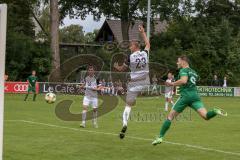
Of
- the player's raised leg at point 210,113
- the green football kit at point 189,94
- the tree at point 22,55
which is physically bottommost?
the player's raised leg at point 210,113

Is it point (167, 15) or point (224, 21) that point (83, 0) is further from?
point (224, 21)

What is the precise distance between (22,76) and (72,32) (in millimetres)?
83264

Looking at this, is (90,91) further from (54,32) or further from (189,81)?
(54,32)

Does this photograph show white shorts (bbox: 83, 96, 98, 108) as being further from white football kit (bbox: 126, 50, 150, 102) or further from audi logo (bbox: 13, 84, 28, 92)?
audi logo (bbox: 13, 84, 28, 92)

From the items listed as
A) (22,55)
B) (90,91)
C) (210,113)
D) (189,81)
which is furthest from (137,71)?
(22,55)

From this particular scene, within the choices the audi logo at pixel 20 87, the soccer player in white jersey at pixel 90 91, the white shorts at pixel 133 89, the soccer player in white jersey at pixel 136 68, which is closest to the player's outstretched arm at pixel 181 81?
the soccer player in white jersey at pixel 136 68

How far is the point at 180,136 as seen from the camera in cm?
1549

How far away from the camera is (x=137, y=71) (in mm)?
14789

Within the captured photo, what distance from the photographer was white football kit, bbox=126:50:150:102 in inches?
563

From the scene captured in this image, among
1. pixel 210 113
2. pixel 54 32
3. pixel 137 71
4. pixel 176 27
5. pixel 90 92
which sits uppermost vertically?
pixel 176 27

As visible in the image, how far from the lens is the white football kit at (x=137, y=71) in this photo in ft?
47.0

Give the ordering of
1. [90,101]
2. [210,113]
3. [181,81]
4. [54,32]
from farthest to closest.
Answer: [54,32] < [90,101] < [210,113] < [181,81]

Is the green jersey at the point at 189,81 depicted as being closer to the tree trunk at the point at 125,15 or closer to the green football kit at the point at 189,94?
the green football kit at the point at 189,94

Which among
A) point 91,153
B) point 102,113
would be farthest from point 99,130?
point 102,113
